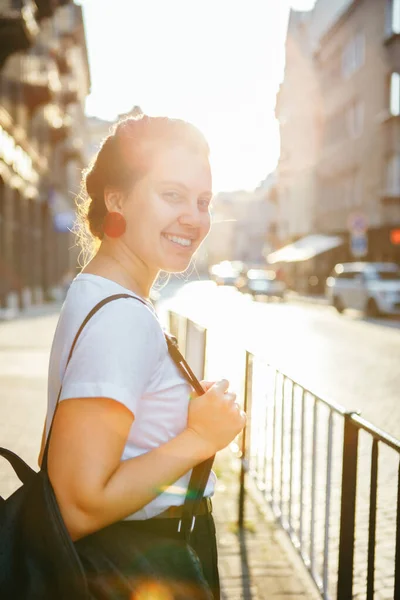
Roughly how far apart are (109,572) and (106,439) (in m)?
0.30

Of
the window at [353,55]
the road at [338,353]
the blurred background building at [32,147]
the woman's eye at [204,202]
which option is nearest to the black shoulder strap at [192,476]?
the woman's eye at [204,202]

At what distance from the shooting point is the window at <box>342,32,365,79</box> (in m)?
38.7

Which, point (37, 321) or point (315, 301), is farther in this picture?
point (315, 301)

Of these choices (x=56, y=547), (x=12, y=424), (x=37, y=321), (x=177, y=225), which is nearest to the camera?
(x=56, y=547)

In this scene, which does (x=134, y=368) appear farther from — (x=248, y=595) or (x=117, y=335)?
(x=248, y=595)

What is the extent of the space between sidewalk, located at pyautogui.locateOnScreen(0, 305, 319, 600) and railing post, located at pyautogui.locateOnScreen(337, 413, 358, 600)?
768mm

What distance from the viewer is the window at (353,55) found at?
38.7m

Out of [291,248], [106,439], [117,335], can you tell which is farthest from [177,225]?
[291,248]

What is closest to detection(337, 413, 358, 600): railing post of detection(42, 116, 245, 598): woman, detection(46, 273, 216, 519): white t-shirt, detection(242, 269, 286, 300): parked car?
detection(42, 116, 245, 598): woman

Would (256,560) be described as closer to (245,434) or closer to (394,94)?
(245,434)

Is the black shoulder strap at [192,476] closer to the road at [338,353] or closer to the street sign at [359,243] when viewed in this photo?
the road at [338,353]

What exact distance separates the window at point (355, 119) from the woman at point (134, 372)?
39.0m

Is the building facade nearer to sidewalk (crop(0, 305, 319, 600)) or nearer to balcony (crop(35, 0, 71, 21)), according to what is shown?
balcony (crop(35, 0, 71, 21))

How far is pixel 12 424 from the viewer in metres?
7.04
